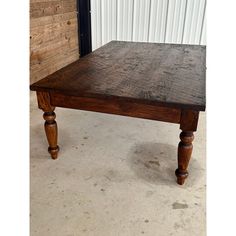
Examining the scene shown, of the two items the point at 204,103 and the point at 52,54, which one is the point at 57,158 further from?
the point at 52,54

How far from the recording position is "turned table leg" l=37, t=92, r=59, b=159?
1315mm

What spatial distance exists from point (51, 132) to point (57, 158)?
198mm

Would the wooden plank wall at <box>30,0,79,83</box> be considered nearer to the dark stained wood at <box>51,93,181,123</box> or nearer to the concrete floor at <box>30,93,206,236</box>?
the concrete floor at <box>30,93,206,236</box>

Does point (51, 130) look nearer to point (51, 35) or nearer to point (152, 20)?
point (51, 35)

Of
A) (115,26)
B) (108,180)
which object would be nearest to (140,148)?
(108,180)

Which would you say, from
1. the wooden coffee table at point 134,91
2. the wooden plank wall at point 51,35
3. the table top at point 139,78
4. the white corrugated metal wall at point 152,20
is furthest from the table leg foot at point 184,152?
the white corrugated metal wall at point 152,20

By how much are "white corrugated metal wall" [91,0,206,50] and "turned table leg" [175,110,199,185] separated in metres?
1.86

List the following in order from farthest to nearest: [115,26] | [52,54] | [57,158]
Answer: [115,26]
[52,54]
[57,158]

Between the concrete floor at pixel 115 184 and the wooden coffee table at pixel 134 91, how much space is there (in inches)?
4.8

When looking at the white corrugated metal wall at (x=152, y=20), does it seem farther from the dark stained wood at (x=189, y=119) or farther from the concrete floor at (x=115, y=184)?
the dark stained wood at (x=189, y=119)

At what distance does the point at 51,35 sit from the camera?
8.32ft

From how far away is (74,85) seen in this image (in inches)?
51.0

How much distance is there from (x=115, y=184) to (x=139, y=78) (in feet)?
1.92

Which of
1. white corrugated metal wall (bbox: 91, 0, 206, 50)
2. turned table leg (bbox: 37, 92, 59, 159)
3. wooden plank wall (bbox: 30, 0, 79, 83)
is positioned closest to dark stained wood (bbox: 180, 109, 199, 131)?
turned table leg (bbox: 37, 92, 59, 159)
